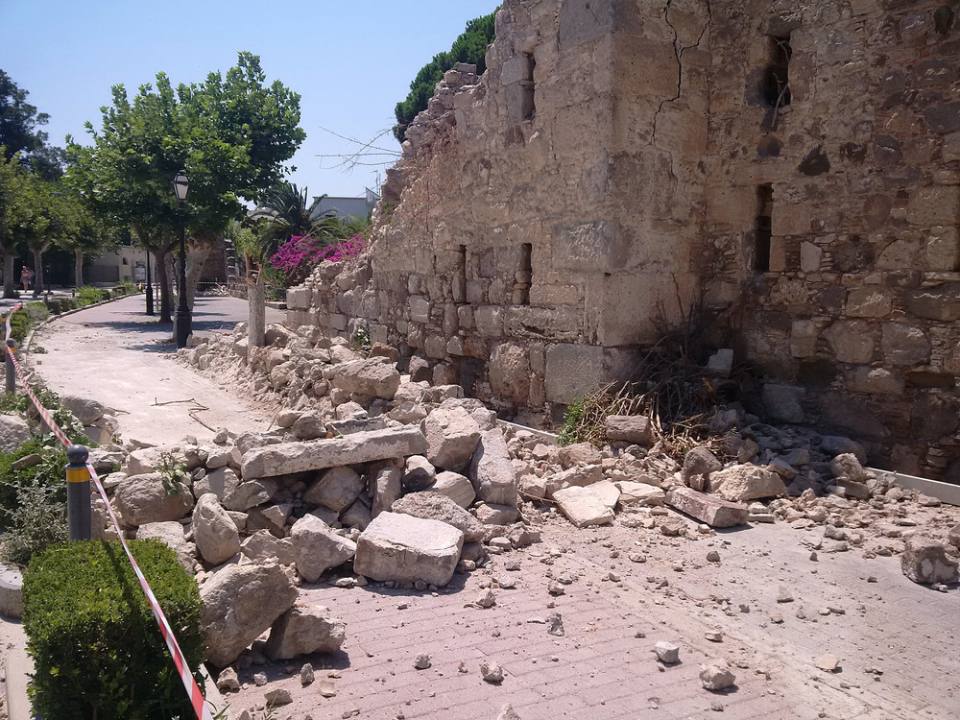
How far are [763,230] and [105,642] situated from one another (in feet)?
19.4

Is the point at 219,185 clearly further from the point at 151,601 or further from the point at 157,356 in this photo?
the point at 151,601

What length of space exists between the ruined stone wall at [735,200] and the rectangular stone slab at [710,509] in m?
1.59

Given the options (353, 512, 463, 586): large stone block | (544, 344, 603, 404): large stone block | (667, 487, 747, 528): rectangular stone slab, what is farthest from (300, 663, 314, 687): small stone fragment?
(544, 344, 603, 404): large stone block

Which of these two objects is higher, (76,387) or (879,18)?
(879,18)

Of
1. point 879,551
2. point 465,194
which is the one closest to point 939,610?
point 879,551

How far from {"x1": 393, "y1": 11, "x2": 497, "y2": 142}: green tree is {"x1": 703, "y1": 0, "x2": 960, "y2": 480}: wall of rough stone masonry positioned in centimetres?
1977

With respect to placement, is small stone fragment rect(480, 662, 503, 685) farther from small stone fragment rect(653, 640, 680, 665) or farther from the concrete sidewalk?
the concrete sidewalk

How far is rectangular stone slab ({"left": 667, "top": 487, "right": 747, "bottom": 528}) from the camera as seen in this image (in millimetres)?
4996

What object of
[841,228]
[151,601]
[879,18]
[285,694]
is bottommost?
[285,694]

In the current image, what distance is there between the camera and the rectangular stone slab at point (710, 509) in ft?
16.4

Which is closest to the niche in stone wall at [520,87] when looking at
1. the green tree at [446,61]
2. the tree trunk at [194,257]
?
the tree trunk at [194,257]

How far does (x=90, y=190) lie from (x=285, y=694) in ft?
59.2

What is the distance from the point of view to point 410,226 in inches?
373

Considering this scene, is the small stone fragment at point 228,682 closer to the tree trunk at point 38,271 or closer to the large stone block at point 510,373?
the large stone block at point 510,373
